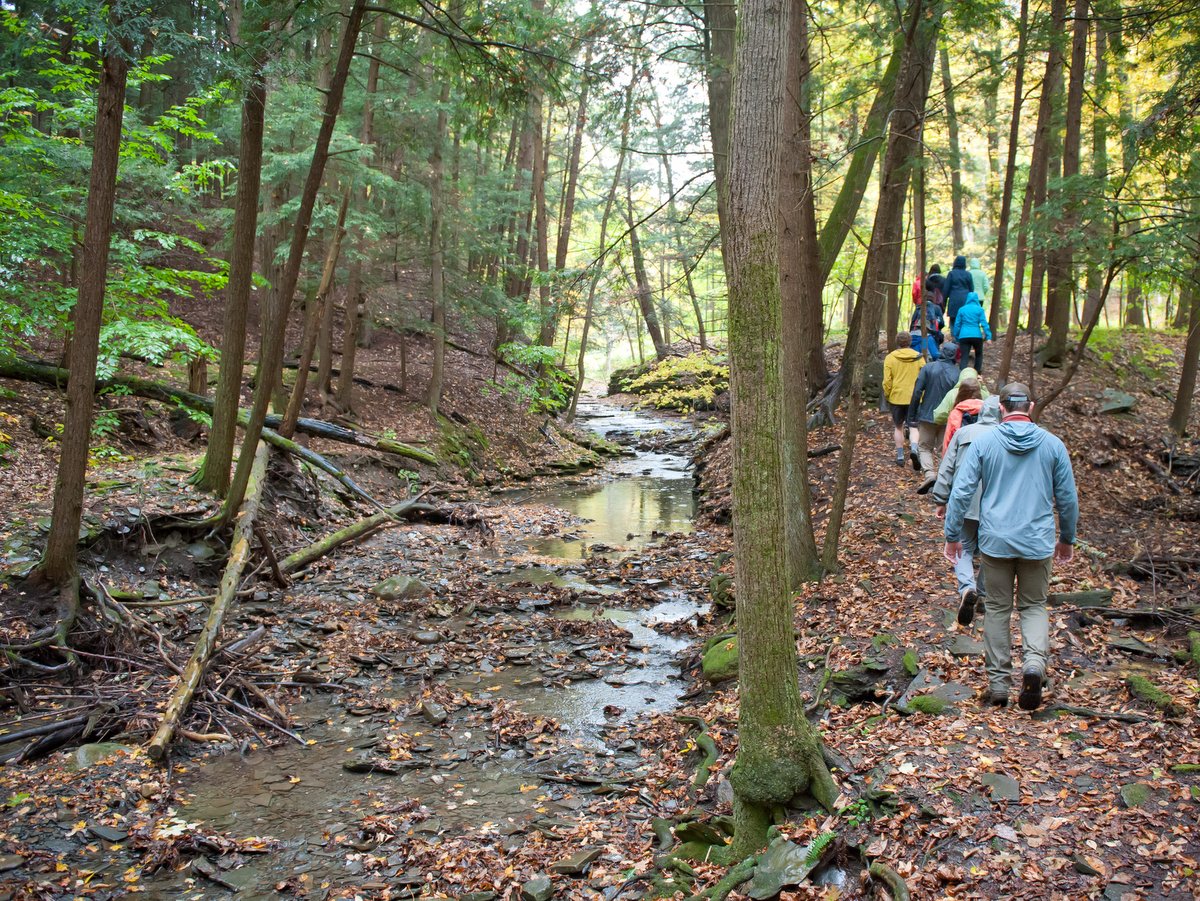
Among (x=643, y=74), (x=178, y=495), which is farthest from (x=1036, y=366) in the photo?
(x=178, y=495)

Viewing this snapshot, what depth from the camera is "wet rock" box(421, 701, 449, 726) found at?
721cm

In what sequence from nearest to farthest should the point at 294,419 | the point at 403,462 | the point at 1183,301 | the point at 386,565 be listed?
the point at 386,565, the point at 294,419, the point at 403,462, the point at 1183,301

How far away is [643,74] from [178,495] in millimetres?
8581

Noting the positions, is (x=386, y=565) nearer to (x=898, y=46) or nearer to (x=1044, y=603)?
(x=1044, y=603)

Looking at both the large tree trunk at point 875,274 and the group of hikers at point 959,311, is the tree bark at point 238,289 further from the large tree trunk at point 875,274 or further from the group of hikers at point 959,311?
the group of hikers at point 959,311

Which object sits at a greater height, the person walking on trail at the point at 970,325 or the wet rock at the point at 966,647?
the person walking on trail at the point at 970,325

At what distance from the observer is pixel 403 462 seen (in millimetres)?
16188

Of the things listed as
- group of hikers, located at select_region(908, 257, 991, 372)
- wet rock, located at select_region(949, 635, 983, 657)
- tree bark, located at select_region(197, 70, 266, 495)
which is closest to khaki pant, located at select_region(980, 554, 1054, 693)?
wet rock, located at select_region(949, 635, 983, 657)

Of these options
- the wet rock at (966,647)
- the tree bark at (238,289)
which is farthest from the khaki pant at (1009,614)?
the tree bark at (238,289)

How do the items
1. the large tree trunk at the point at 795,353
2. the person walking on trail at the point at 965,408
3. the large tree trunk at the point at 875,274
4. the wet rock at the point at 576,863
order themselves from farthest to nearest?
the person walking on trail at the point at 965,408, the large tree trunk at the point at 795,353, the large tree trunk at the point at 875,274, the wet rock at the point at 576,863

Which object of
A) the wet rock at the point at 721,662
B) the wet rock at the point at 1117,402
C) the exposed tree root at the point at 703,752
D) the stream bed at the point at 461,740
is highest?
the wet rock at the point at 1117,402

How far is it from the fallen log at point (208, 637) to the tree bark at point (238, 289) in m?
0.62

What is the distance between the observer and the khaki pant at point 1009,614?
207 inches

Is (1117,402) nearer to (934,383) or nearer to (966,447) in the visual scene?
(934,383)
